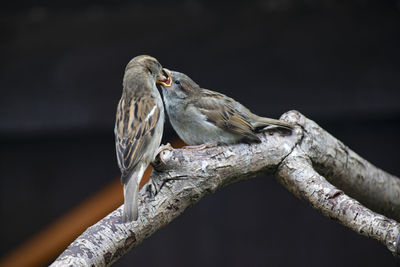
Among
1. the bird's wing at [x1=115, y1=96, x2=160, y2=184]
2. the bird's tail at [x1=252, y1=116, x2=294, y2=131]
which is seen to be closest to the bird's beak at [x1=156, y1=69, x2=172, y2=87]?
the bird's wing at [x1=115, y1=96, x2=160, y2=184]

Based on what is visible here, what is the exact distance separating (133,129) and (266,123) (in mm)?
660

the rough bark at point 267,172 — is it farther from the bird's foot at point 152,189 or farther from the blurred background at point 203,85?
the blurred background at point 203,85

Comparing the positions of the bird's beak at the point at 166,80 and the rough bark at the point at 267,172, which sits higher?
the bird's beak at the point at 166,80

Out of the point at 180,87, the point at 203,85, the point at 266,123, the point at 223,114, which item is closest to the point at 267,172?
the point at 266,123

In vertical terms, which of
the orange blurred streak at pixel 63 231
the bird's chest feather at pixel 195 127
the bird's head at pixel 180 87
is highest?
the bird's head at pixel 180 87

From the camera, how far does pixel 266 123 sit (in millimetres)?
2799

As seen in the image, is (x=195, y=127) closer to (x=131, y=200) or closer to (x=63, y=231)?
(x=131, y=200)

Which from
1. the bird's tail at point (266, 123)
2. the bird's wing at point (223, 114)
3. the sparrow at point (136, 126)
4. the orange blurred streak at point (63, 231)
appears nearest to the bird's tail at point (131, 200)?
the sparrow at point (136, 126)

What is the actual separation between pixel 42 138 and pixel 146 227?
1806 millimetres

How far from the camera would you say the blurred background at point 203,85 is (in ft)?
11.8

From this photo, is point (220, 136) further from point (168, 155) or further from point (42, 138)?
point (42, 138)

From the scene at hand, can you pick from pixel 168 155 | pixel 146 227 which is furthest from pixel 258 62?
pixel 146 227

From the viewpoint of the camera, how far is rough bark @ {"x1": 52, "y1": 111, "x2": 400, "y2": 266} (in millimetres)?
2080

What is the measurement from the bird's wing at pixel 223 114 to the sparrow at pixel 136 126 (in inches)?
10.1
